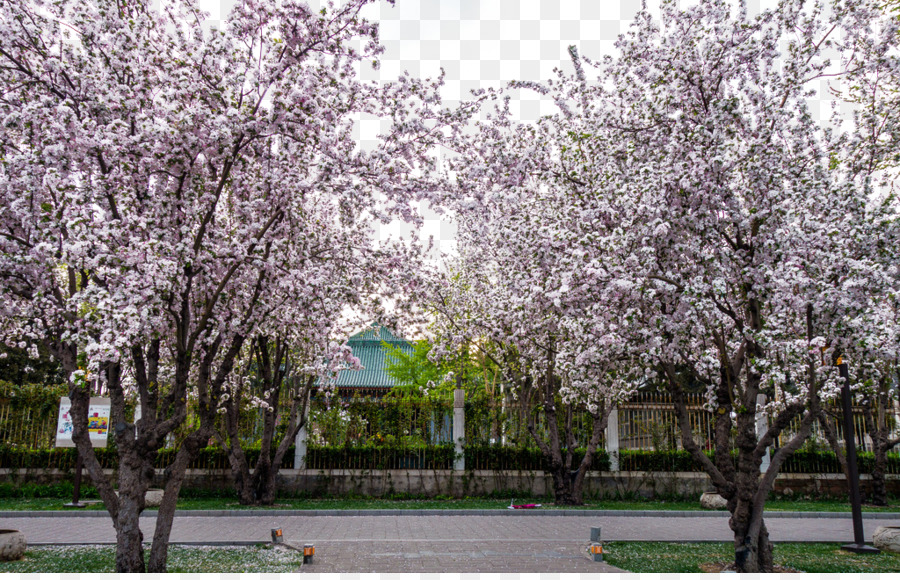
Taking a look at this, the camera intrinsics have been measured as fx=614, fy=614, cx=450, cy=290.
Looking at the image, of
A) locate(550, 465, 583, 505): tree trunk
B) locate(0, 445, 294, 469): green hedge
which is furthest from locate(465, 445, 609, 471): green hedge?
locate(0, 445, 294, 469): green hedge

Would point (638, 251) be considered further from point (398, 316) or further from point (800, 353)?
point (398, 316)

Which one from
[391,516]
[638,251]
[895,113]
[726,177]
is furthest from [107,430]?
[895,113]

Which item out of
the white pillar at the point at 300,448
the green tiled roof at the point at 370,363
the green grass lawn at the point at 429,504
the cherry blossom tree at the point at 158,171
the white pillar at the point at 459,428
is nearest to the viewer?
the cherry blossom tree at the point at 158,171

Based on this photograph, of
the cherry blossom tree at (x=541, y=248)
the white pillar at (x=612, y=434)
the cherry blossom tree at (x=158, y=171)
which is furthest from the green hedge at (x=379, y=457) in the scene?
the cherry blossom tree at (x=158, y=171)

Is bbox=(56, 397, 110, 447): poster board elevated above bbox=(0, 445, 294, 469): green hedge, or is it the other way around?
bbox=(56, 397, 110, 447): poster board

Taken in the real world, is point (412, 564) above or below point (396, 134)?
below

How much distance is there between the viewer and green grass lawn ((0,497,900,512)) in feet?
45.5

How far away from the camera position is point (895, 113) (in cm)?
812

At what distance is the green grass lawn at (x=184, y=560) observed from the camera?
23.7 feet

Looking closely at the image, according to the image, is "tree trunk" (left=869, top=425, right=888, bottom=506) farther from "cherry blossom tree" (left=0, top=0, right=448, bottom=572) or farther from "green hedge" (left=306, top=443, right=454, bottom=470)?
"cherry blossom tree" (left=0, top=0, right=448, bottom=572)

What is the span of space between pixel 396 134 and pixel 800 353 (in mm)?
5126

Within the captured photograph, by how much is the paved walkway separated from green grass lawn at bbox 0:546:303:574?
1.41 ft

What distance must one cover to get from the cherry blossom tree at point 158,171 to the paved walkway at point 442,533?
3170 mm

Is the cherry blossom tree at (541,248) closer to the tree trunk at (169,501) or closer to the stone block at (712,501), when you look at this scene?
the tree trunk at (169,501)
